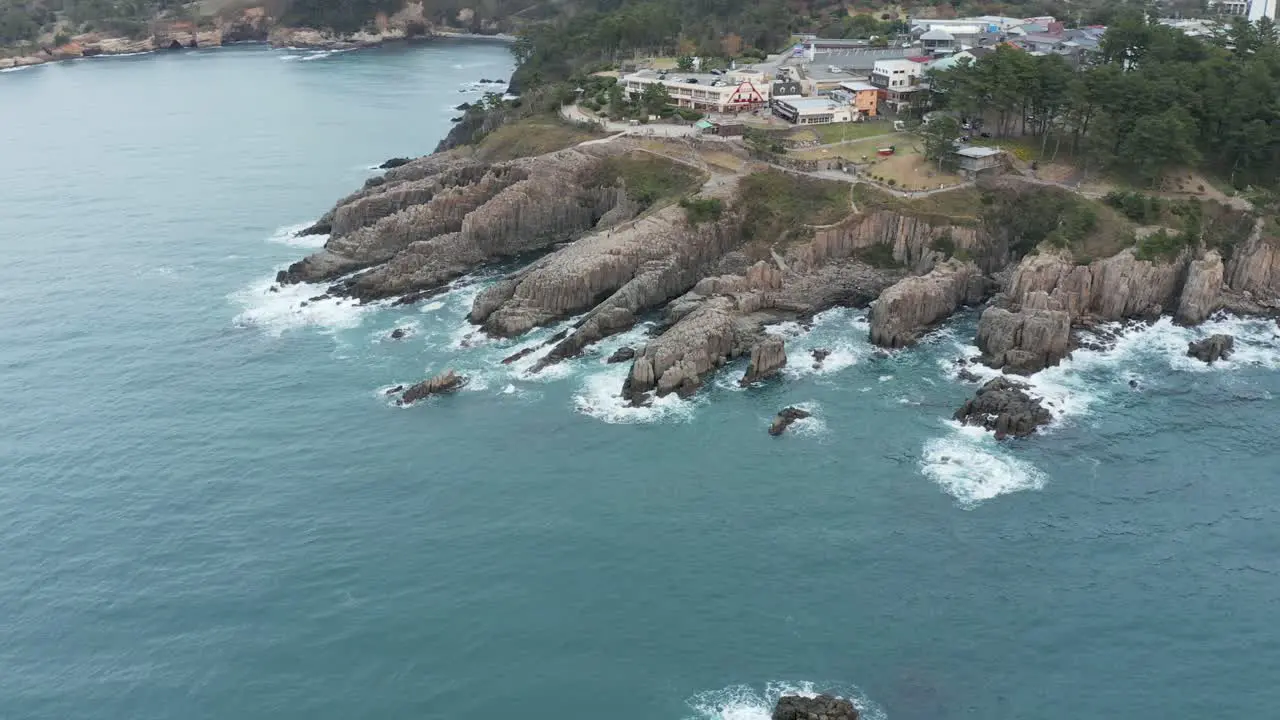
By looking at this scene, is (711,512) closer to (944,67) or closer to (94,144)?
(944,67)

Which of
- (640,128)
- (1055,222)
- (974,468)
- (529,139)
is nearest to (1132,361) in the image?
(1055,222)

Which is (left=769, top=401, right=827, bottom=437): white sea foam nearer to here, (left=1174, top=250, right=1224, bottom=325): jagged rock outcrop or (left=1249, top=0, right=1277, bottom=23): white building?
(left=1174, top=250, right=1224, bottom=325): jagged rock outcrop

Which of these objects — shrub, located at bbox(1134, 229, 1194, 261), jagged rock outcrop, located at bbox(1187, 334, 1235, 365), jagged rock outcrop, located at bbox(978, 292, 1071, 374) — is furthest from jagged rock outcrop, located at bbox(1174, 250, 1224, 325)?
jagged rock outcrop, located at bbox(978, 292, 1071, 374)

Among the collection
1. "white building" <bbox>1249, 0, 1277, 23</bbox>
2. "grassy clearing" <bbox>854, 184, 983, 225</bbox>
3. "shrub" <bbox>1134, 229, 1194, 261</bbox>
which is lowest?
"shrub" <bbox>1134, 229, 1194, 261</bbox>

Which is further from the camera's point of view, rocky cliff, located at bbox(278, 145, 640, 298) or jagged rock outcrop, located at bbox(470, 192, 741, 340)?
rocky cliff, located at bbox(278, 145, 640, 298)

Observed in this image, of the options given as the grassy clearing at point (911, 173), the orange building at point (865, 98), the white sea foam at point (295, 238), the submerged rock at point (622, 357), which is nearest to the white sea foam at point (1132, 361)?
the grassy clearing at point (911, 173)

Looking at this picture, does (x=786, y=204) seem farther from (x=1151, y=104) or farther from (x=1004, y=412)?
(x=1151, y=104)

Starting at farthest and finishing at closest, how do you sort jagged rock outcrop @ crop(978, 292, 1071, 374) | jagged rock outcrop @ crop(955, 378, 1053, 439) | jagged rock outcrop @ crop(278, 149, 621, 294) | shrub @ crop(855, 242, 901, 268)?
jagged rock outcrop @ crop(278, 149, 621, 294) → shrub @ crop(855, 242, 901, 268) → jagged rock outcrop @ crop(978, 292, 1071, 374) → jagged rock outcrop @ crop(955, 378, 1053, 439)
